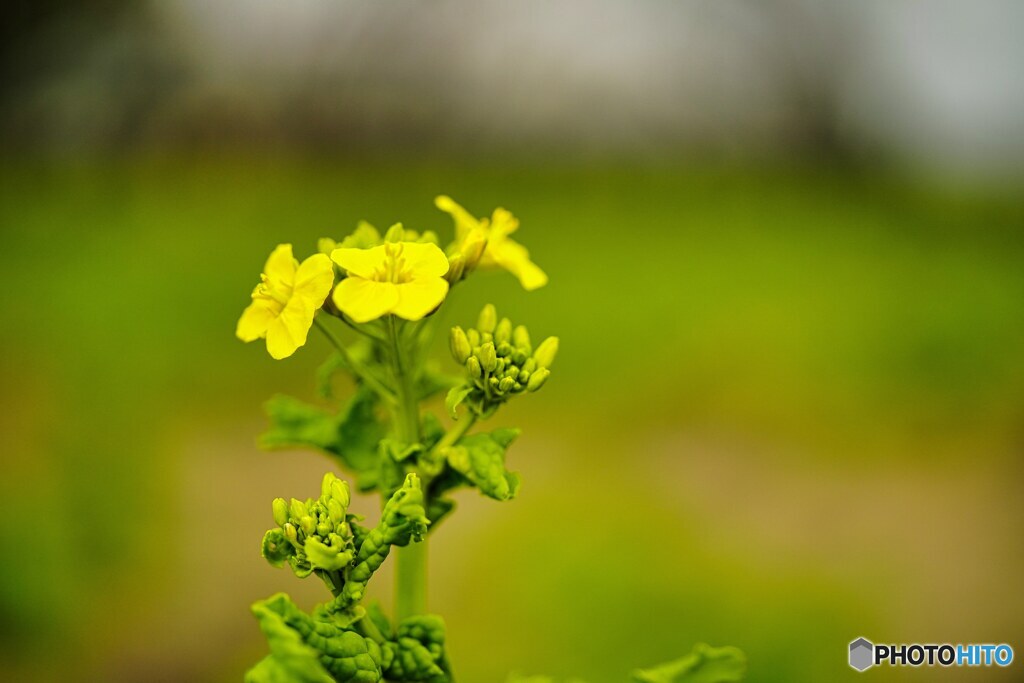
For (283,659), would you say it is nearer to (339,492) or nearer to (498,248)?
(339,492)

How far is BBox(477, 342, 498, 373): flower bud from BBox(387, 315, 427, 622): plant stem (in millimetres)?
44

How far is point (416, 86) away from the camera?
2.29 metres

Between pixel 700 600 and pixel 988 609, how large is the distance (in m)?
0.42

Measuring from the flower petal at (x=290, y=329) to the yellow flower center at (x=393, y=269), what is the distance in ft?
0.12

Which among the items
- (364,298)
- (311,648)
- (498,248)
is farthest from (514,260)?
(311,648)

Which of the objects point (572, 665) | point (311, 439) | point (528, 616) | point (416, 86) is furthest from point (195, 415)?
point (311, 439)

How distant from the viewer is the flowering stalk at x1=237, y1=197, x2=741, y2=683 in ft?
1.44

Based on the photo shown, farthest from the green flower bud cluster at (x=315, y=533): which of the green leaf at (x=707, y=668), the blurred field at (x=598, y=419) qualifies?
the blurred field at (x=598, y=419)

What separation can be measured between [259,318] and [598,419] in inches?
48.0

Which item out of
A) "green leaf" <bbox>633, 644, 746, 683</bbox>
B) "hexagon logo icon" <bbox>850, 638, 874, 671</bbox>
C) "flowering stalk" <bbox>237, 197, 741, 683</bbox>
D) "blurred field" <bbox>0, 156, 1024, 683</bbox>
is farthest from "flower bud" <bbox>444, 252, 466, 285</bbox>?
→ "blurred field" <bbox>0, 156, 1024, 683</bbox>

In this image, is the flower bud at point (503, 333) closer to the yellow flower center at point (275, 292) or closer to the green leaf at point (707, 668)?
the yellow flower center at point (275, 292)

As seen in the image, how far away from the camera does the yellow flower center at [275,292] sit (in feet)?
1.59

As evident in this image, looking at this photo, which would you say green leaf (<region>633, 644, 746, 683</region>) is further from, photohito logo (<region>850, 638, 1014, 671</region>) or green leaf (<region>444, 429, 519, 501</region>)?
photohito logo (<region>850, 638, 1014, 671</region>)

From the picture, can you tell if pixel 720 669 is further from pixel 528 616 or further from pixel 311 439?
pixel 528 616
